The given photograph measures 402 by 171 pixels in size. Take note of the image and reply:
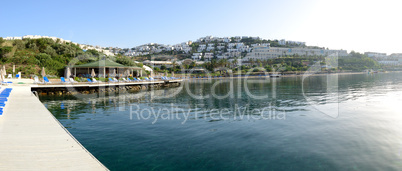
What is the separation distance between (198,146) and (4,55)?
164 ft

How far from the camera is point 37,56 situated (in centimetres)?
4444

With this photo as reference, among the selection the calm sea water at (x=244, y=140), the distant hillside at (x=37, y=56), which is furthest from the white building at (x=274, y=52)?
Result: the calm sea water at (x=244, y=140)

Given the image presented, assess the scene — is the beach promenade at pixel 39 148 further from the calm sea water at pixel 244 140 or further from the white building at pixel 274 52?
the white building at pixel 274 52

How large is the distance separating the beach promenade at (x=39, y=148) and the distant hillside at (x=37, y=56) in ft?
123

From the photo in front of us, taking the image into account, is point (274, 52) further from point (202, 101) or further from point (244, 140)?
point (244, 140)

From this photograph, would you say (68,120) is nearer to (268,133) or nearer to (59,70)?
(268,133)

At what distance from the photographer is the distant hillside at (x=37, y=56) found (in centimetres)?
4125

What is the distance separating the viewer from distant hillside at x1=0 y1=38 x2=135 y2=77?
41250mm

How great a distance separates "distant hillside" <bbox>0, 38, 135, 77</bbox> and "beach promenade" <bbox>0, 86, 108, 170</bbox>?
37376 mm

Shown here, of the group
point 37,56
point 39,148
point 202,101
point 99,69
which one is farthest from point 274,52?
point 39,148

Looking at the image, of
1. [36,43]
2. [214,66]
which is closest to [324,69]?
[214,66]

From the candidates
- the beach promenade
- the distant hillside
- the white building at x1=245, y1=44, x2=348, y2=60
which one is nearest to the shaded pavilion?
the distant hillside

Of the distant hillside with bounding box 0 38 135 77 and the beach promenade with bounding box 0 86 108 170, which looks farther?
the distant hillside with bounding box 0 38 135 77

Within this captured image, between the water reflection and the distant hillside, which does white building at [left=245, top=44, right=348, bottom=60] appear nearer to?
the distant hillside
